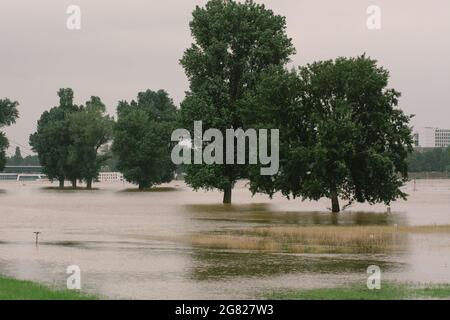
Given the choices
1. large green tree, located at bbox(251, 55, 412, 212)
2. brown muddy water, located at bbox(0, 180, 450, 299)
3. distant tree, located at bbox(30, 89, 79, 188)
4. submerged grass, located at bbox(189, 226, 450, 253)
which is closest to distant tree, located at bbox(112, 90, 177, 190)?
distant tree, located at bbox(30, 89, 79, 188)

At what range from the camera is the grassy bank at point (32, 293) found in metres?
23.0

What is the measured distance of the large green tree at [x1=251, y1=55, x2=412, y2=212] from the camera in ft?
232

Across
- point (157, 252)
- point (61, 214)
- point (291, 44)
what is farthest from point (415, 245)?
point (291, 44)

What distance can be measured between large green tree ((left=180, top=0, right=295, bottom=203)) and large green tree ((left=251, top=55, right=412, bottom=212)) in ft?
44.7

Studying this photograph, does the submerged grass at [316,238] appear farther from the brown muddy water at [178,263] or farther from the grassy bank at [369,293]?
the grassy bank at [369,293]

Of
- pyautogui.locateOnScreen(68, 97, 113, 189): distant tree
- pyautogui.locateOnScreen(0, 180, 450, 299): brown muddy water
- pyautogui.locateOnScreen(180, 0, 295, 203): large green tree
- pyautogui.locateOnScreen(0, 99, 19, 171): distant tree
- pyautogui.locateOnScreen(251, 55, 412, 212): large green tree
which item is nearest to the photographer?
pyautogui.locateOnScreen(0, 180, 450, 299): brown muddy water

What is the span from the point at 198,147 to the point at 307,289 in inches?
2734

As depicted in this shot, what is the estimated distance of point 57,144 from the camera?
18225 centimetres

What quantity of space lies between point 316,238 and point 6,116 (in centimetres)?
12257

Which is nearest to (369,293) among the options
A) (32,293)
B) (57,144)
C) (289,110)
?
(32,293)

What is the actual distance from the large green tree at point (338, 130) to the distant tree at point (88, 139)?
10461 cm

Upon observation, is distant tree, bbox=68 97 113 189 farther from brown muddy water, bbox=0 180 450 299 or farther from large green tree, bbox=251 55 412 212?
brown muddy water, bbox=0 180 450 299
